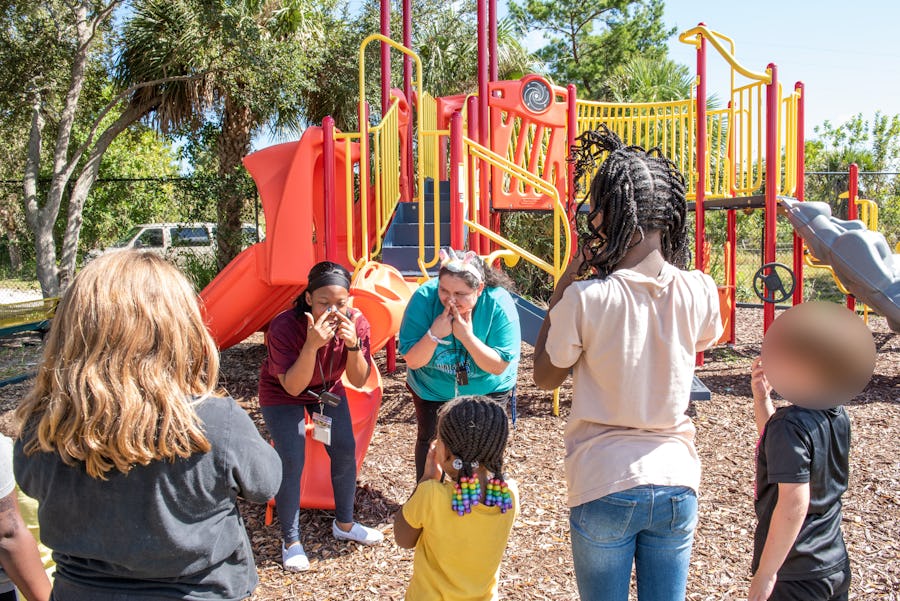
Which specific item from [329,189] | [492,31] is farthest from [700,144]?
[329,189]

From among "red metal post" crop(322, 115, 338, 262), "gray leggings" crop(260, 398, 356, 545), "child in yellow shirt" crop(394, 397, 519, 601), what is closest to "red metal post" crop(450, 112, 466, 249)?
"red metal post" crop(322, 115, 338, 262)

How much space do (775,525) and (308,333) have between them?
1.86 meters

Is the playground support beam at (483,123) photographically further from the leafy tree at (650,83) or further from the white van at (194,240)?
the leafy tree at (650,83)

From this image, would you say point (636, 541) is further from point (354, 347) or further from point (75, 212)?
point (75, 212)

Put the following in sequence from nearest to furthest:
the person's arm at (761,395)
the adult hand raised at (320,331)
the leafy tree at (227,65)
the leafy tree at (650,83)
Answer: the person's arm at (761,395), the adult hand raised at (320,331), the leafy tree at (227,65), the leafy tree at (650,83)

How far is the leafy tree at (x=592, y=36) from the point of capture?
25250mm

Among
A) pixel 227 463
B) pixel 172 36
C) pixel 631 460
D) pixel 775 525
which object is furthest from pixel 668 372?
pixel 172 36

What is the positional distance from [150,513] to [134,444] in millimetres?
166

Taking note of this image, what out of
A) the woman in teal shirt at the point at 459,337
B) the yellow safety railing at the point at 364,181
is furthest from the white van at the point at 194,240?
the woman in teal shirt at the point at 459,337

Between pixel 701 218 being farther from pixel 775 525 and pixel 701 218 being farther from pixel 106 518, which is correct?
pixel 106 518

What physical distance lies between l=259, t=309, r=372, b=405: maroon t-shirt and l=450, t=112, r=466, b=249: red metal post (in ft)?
5.69

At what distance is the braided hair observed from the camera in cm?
175

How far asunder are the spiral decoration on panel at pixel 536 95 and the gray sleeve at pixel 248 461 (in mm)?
6523

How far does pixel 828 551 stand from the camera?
193 cm
